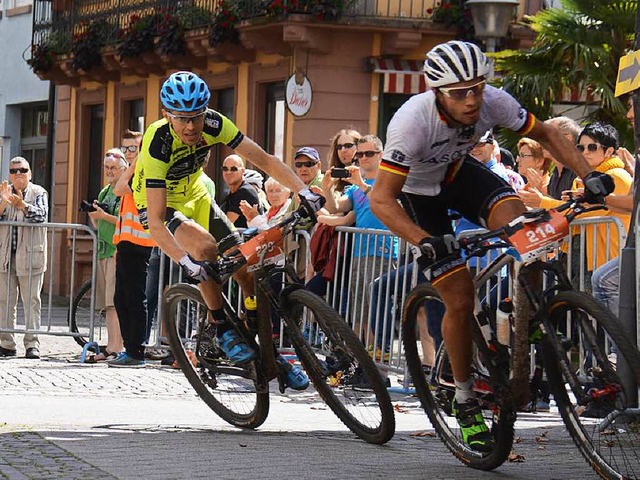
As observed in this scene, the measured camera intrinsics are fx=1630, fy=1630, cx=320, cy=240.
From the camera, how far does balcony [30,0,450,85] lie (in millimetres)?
23922

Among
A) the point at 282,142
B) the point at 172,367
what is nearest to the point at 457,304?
the point at 172,367

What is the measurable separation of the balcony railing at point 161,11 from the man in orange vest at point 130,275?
984cm

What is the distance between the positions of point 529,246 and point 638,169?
7.80 ft

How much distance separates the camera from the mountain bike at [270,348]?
8219mm

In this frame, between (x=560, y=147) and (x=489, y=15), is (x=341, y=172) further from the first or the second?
(x=489, y=15)

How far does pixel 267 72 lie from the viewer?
83.9 ft

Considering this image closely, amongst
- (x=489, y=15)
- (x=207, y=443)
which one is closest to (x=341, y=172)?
(x=207, y=443)

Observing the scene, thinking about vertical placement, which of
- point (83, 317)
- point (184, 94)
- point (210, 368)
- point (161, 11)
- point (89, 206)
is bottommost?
point (83, 317)

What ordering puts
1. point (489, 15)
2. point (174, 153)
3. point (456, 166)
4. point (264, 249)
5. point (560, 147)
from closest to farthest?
point (560, 147), point (456, 166), point (264, 249), point (174, 153), point (489, 15)

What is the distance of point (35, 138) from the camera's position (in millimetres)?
35875

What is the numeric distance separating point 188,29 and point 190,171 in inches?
680

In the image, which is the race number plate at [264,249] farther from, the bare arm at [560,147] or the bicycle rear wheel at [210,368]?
the bare arm at [560,147]

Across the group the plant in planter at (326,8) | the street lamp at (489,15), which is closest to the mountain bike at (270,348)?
the street lamp at (489,15)

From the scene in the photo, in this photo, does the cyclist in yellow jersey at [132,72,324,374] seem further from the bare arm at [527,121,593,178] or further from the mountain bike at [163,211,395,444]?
the bare arm at [527,121,593,178]
